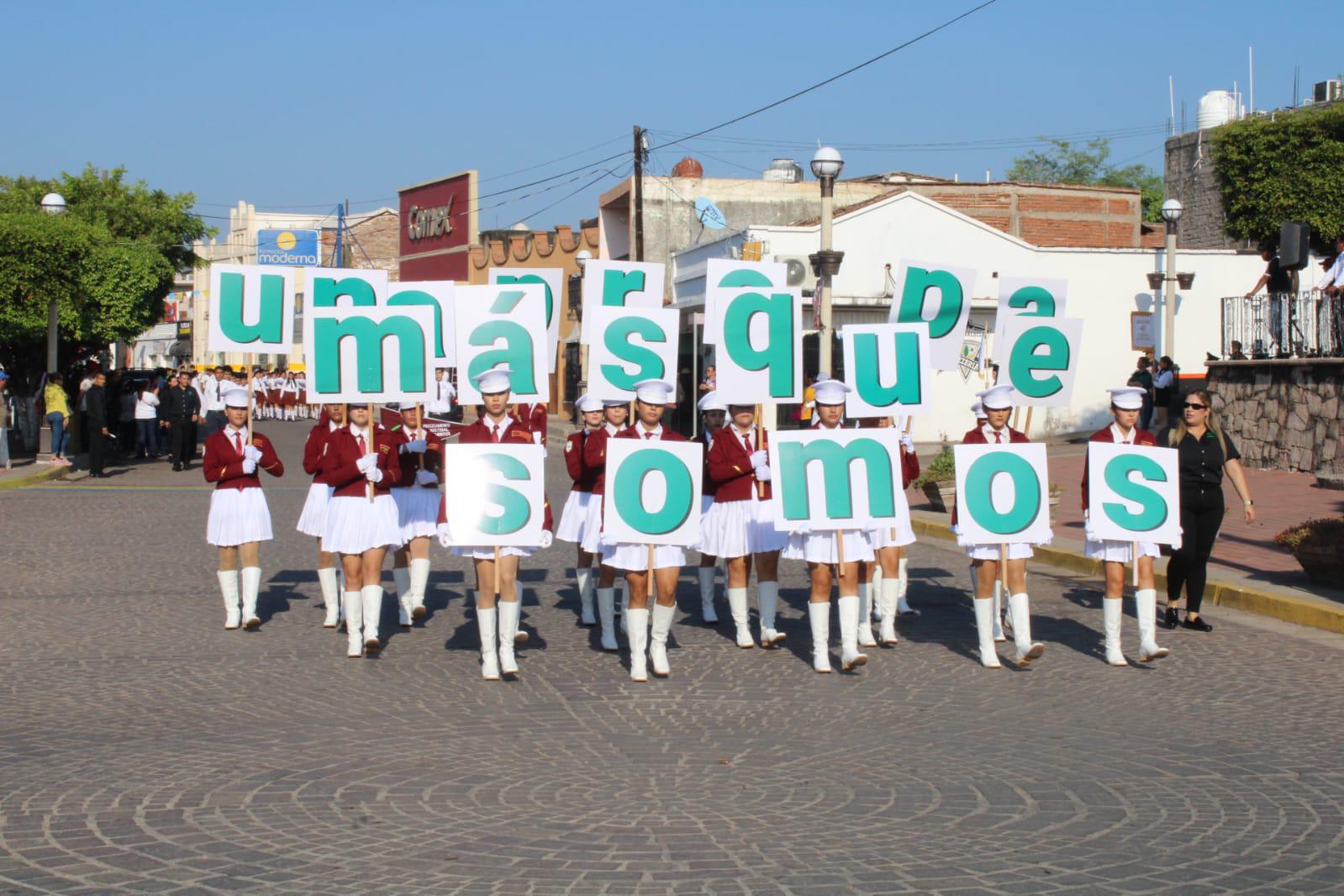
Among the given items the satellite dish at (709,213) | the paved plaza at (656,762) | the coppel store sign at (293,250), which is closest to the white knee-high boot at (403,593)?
the paved plaza at (656,762)

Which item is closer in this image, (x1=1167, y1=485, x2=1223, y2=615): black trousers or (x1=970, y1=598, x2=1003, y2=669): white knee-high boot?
(x1=970, y1=598, x2=1003, y2=669): white knee-high boot

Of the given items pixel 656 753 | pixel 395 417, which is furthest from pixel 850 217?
pixel 656 753

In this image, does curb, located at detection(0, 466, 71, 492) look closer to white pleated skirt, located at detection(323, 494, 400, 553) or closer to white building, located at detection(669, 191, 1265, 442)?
white building, located at detection(669, 191, 1265, 442)

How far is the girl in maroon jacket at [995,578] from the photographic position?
9617mm

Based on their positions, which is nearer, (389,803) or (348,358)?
(389,803)

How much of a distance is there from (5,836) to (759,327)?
6.60m

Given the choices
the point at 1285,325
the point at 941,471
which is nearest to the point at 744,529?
the point at 941,471

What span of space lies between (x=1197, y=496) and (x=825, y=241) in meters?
11.6

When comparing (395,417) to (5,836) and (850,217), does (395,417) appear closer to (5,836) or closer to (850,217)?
(5,836)

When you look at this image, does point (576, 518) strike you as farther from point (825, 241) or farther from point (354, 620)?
point (825, 241)

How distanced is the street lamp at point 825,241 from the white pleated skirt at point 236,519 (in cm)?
1052

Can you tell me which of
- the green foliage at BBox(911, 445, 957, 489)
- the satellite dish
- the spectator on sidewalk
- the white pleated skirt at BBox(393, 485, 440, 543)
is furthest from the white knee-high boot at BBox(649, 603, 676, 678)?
the satellite dish

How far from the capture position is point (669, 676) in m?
9.41

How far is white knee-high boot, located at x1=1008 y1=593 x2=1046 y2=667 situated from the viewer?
9555mm
